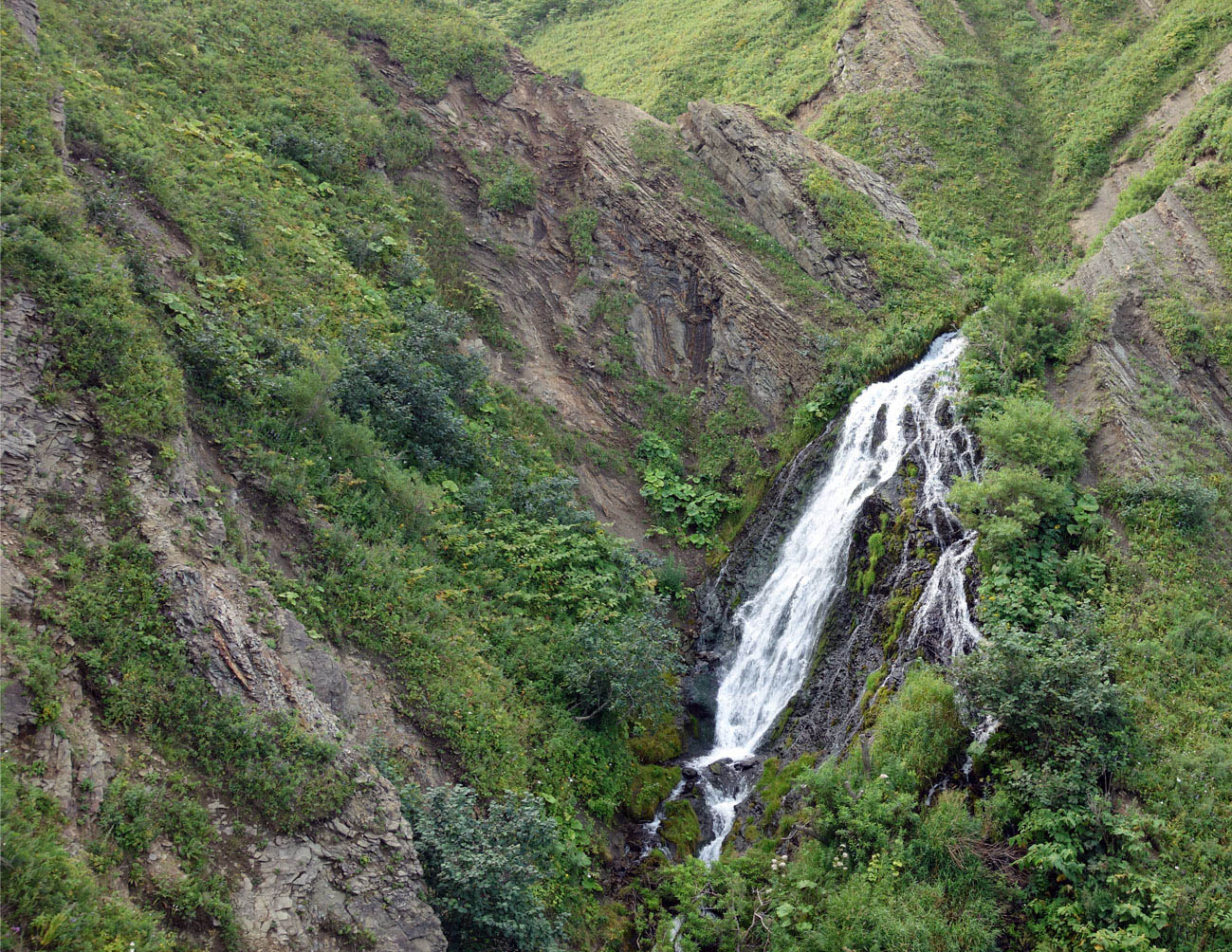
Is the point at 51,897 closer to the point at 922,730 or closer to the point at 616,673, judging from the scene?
the point at 616,673

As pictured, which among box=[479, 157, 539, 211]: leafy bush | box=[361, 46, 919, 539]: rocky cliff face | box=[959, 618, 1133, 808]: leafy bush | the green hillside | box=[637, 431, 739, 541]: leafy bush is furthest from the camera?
box=[479, 157, 539, 211]: leafy bush

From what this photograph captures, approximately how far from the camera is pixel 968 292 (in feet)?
72.0

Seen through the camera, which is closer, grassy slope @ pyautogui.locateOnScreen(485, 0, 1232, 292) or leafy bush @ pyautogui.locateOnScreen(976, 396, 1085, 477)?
leafy bush @ pyautogui.locateOnScreen(976, 396, 1085, 477)

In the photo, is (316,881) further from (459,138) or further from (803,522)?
(459,138)

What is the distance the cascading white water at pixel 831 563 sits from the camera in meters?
14.1

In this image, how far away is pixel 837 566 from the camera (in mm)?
16484

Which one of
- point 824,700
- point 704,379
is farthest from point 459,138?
point 824,700

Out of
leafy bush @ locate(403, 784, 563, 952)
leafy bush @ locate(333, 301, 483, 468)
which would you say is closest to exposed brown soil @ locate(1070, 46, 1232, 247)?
leafy bush @ locate(333, 301, 483, 468)

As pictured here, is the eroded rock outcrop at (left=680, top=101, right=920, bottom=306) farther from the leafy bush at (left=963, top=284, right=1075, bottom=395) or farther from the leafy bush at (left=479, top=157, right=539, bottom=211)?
the leafy bush at (left=479, top=157, right=539, bottom=211)

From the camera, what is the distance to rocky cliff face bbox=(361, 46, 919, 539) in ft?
70.9

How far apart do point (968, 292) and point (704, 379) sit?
7.50 m

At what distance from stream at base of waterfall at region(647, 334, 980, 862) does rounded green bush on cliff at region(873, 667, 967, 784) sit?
3.37 feet

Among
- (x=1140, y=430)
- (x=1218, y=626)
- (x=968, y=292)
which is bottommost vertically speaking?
(x=1218, y=626)

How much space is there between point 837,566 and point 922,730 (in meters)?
4.94
